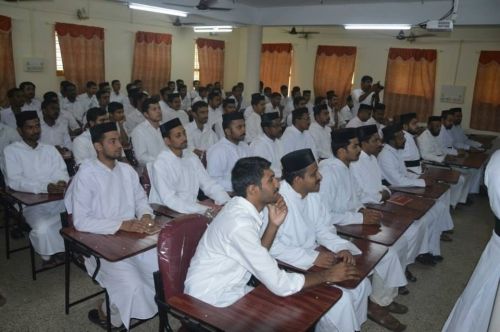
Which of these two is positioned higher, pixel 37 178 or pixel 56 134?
pixel 56 134

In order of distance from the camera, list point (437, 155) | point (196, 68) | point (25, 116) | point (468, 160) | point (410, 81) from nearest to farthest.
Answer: point (25, 116) → point (468, 160) → point (437, 155) → point (410, 81) → point (196, 68)

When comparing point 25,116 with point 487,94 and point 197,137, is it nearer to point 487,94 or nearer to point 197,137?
point 197,137

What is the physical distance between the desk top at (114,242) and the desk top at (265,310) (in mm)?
641

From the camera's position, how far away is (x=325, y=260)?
8.58ft

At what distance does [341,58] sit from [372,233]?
378 inches

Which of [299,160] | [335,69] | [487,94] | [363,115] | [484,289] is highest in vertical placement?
[335,69]

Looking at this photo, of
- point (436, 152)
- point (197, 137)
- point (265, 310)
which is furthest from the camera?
point (436, 152)

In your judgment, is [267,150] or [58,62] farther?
[58,62]

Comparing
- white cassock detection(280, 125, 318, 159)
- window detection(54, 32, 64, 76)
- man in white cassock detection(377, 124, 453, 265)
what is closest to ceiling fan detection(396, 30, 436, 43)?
white cassock detection(280, 125, 318, 159)

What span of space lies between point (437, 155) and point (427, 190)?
266 cm

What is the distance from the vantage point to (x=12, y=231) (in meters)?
4.74

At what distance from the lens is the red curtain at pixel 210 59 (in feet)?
42.1

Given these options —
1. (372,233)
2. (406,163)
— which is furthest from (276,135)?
(372,233)

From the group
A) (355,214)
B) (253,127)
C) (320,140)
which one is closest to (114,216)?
(355,214)
